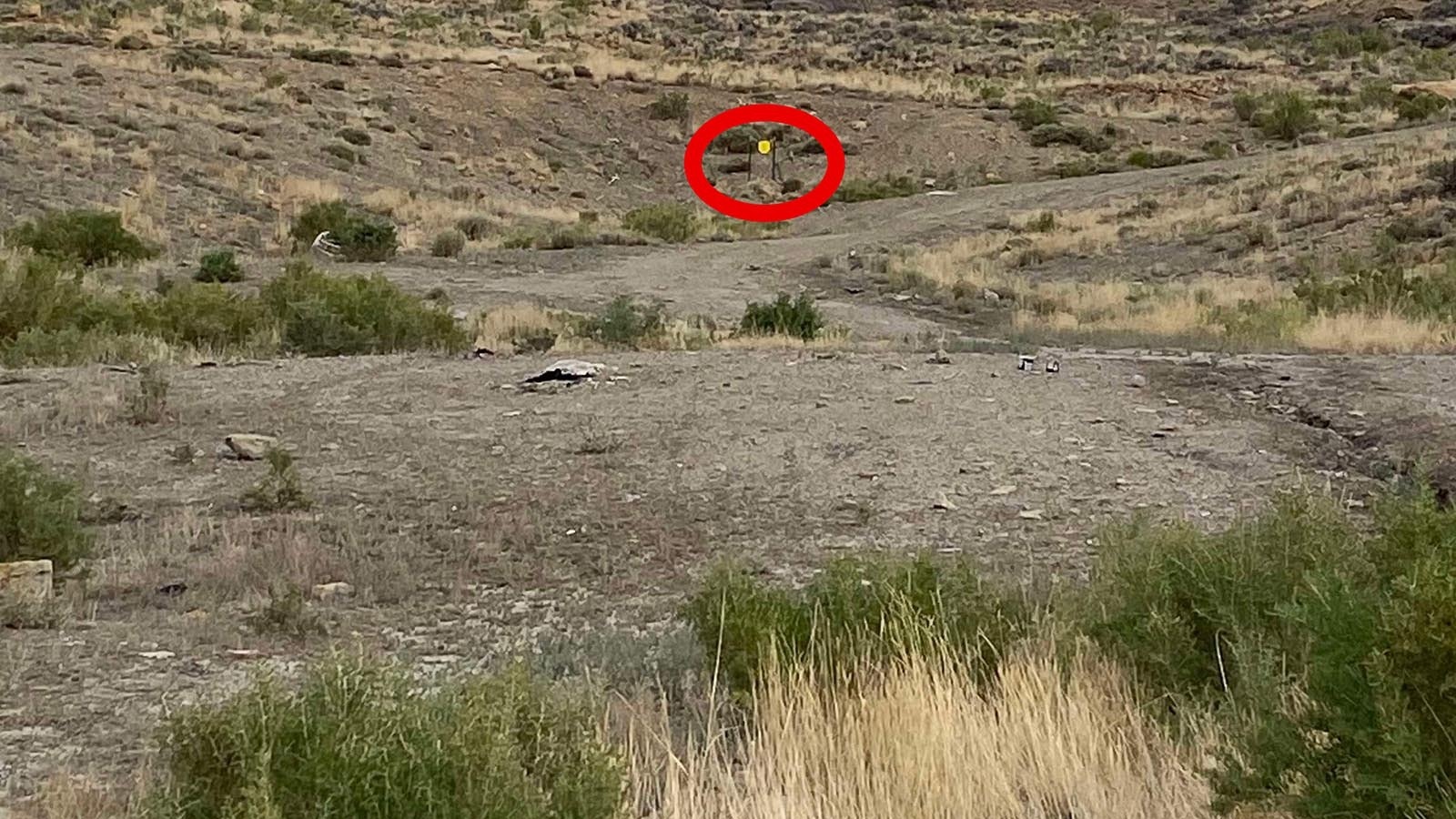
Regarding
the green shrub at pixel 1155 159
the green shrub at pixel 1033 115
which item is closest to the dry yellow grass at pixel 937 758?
the green shrub at pixel 1155 159

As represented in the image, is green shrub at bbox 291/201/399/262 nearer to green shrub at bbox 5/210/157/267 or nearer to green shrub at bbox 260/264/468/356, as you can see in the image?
green shrub at bbox 5/210/157/267

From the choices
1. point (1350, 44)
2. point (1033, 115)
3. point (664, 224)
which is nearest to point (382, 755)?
point (664, 224)

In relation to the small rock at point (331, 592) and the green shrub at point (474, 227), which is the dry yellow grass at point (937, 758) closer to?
the small rock at point (331, 592)

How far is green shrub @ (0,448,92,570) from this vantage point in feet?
20.5

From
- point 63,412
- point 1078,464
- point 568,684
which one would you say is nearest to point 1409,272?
point 1078,464

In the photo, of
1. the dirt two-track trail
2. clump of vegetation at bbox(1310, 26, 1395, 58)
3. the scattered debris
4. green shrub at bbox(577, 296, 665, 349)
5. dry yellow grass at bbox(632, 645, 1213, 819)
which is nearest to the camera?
dry yellow grass at bbox(632, 645, 1213, 819)

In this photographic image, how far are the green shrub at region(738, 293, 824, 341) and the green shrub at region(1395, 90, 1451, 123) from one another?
3011 centimetres

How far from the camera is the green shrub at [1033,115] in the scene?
4378 cm

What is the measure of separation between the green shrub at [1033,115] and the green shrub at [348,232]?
23794 millimetres

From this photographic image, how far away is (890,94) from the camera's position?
4691 cm

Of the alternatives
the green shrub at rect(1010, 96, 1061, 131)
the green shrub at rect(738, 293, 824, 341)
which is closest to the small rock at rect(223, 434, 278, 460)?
the green shrub at rect(738, 293, 824, 341)

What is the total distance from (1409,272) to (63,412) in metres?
16.4

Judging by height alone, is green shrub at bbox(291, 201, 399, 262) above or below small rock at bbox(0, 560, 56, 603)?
above

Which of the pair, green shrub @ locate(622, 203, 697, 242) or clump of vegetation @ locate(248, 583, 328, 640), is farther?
green shrub @ locate(622, 203, 697, 242)
